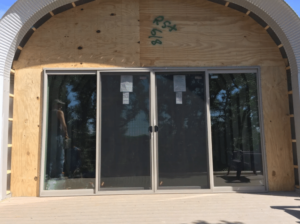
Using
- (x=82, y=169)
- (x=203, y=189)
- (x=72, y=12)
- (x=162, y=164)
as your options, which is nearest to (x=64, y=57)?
(x=72, y=12)

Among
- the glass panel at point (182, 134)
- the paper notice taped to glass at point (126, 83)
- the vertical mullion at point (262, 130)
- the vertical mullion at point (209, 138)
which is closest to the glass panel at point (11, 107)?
the paper notice taped to glass at point (126, 83)

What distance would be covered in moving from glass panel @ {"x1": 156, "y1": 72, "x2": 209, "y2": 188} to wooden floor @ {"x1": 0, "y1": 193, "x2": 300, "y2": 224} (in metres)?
Result: 0.35

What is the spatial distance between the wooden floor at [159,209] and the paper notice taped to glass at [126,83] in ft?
6.19

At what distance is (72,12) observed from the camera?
188 inches

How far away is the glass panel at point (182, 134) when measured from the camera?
451 centimetres

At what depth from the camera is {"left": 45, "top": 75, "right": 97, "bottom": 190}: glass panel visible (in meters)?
4.46

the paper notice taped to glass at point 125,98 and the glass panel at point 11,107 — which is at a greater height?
the paper notice taped to glass at point 125,98

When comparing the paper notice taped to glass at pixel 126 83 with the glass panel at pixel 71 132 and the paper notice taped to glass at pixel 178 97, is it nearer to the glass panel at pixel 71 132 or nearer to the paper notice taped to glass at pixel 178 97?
the glass panel at pixel 71 132

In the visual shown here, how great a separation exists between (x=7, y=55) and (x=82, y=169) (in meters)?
2.33

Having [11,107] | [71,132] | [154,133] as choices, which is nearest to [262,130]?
[154,133]

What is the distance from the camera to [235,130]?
15.3 feet

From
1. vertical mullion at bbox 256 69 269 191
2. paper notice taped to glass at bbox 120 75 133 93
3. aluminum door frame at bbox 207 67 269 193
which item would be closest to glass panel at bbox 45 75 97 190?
paper notice taped to glass at bbox 120 75 133 93

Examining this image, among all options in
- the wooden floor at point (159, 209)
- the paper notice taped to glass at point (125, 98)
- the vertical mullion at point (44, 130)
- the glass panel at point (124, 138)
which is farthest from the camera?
the paper notice taped to glass at point (125, 98)

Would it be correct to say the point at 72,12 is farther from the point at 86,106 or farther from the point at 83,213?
the point at 83,213
